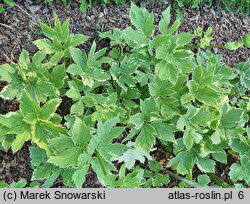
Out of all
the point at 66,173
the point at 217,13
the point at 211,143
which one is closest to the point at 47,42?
the point at 66,173

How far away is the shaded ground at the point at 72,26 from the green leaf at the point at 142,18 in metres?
0.35

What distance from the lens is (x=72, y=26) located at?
2.79 metres

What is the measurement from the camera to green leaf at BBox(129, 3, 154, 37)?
2471 millimetres

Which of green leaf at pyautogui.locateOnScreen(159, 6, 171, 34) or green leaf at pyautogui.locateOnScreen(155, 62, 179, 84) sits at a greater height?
green leaf at pyautogui.locateOnScreen(159, 6, 171, 34)

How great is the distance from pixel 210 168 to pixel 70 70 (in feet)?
3.18

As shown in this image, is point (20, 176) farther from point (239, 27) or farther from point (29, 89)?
point (239, 27)

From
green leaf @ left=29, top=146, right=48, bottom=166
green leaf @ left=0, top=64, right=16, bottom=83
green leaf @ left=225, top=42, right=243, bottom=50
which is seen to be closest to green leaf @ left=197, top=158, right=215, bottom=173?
green leaf @ left=225, top=42, right=243, bottom=50

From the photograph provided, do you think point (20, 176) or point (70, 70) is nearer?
point (70, 70)

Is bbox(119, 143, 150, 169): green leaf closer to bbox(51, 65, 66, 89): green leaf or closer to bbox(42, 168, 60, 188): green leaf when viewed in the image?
bbox(42, 168, 60, 188): green leaf

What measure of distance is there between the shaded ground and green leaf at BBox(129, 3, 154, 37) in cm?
35

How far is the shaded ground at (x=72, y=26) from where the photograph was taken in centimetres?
256

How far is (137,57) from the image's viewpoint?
258 cm

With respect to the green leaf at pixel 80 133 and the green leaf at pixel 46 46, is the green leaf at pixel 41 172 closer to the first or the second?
the green leaf at pixel 80 133

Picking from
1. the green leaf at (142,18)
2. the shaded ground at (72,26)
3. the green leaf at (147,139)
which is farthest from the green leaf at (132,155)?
the green leaf at (142,18)
